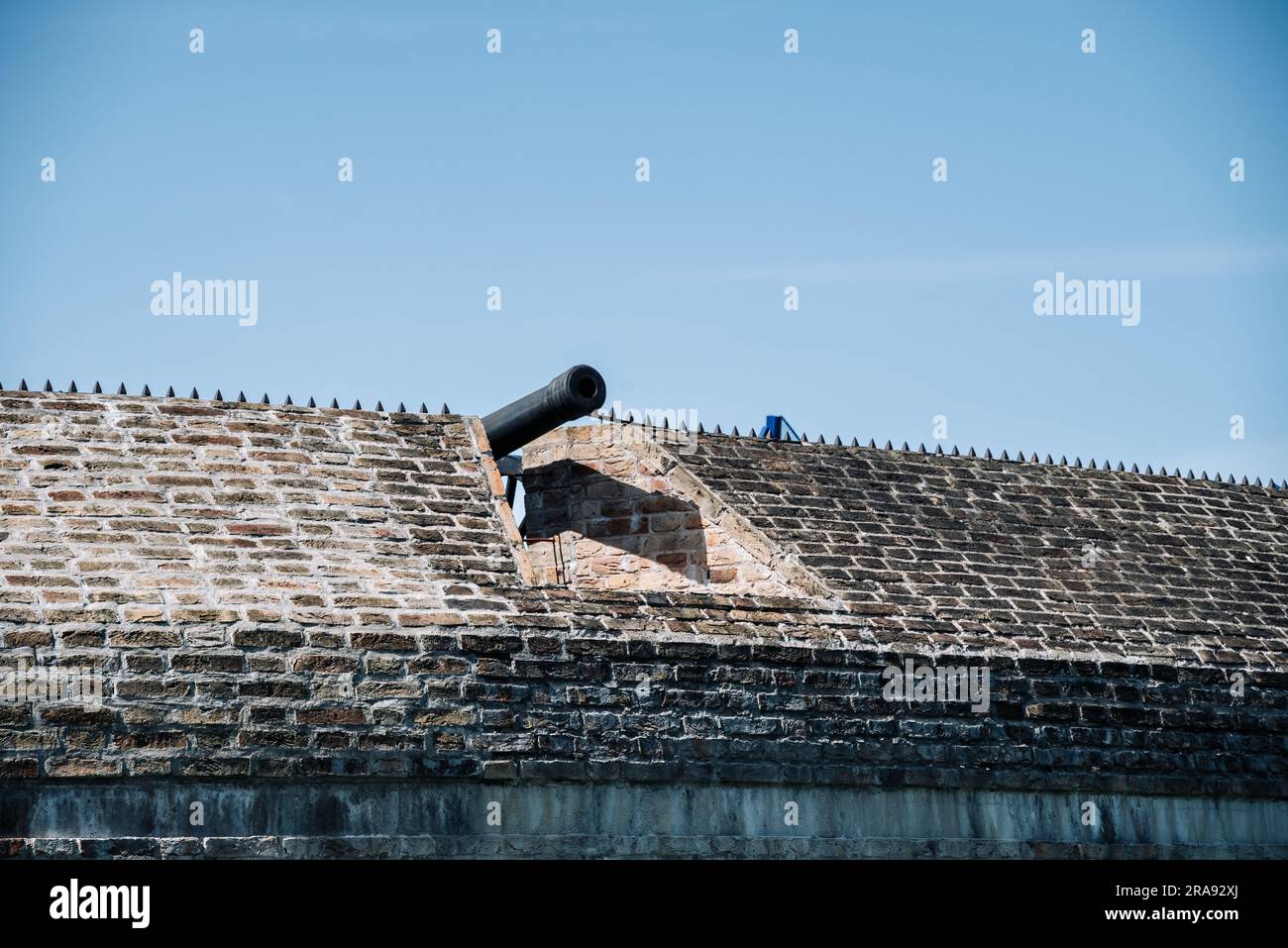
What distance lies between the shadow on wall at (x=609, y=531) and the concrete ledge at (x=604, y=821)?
385 centimetres

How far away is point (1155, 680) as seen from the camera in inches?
617

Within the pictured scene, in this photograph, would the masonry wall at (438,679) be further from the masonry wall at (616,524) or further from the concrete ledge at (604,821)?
the masonry wall at (616,524)

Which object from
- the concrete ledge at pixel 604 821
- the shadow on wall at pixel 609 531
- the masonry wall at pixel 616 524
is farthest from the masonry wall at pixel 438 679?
the shadow on wall at pixel 609 531

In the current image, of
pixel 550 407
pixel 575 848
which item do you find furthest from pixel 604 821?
pixel 550 407

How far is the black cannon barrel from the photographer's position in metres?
16.9

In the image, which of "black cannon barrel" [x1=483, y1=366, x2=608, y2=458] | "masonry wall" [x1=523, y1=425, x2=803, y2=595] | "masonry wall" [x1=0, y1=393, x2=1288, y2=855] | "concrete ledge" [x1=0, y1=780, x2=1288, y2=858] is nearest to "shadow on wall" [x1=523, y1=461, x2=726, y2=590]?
"masonry wall" [x1=523, y1=425, x2=803, y2=595]

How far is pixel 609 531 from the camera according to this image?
1783cm

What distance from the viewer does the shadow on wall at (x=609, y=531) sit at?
17.3 metres

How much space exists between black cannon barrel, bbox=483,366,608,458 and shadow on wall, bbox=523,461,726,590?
112 centimetres

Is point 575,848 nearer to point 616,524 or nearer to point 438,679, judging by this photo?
point 438,679
